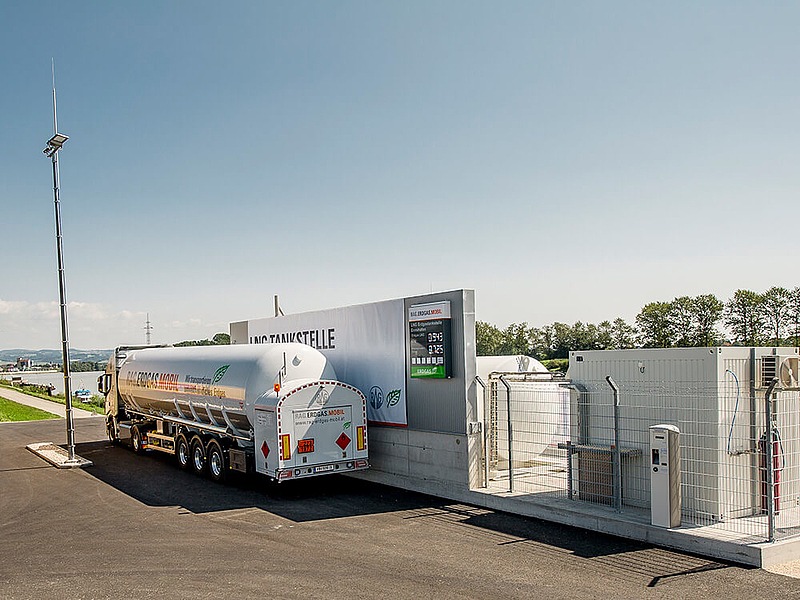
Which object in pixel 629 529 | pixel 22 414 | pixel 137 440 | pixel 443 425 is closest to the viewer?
pixel 629 529

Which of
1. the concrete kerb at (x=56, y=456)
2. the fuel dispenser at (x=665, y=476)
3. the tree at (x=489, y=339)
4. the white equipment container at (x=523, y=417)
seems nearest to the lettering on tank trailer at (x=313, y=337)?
the white equipment container at (x=523, y=417)

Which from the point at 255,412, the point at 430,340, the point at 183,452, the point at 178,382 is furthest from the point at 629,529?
the point at 178,382

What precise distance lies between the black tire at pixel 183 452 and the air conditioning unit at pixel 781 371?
1250 centimetres

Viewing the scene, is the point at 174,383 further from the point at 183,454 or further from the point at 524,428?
the point at 524,428

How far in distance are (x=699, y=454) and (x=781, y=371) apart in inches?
61.9

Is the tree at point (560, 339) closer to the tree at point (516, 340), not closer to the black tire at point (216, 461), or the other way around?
the tree at point (516, 340)

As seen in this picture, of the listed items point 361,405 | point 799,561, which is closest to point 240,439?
point 361,405

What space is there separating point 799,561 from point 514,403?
21.6ft

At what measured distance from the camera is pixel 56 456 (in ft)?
66.7

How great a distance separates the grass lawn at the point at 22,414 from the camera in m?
34.0

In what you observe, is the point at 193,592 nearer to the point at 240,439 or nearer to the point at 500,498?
the point at 500,498

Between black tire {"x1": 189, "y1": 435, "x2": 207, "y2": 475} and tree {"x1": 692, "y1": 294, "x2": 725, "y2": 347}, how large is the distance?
209 ft

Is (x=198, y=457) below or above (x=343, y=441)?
below

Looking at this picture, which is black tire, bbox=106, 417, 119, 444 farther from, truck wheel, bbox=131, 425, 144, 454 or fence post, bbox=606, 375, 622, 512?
fence post, bbox=606, 375, 622, 512
